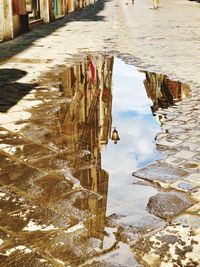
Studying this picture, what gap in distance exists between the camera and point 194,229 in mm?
3713

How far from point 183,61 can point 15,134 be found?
24.4ft

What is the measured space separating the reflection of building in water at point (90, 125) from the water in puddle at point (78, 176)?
13 millimetres

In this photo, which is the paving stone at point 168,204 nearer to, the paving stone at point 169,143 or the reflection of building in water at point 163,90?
the paving stone at point 169,143

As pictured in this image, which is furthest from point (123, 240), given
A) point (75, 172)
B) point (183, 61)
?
point (183, 61)

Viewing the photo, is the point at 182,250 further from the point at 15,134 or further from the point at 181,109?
the point at 181,109

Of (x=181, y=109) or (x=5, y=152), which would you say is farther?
(x=181, y=109)

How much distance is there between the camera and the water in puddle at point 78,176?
3.47 meters

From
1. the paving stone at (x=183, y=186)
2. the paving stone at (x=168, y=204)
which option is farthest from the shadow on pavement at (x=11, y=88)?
the paving stone at (x=168, y=204)

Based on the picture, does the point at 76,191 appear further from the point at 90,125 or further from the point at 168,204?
the point at 90,125

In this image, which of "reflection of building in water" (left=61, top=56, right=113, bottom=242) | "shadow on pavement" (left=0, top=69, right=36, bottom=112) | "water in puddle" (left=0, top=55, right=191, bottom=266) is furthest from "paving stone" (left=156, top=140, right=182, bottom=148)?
"shadow on pavement" (left=0, top=69, right=36, bottom=112)

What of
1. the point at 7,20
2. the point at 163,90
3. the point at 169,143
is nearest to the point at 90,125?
the point at 169,143

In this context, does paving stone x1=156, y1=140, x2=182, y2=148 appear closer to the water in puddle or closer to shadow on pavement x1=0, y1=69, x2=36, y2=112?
the water in puddle

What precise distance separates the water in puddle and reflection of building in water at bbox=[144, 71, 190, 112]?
2 centimetres

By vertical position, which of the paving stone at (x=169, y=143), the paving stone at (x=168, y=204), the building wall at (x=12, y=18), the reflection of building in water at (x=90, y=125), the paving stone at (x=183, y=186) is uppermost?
the building wall at (x=12, y=18)
